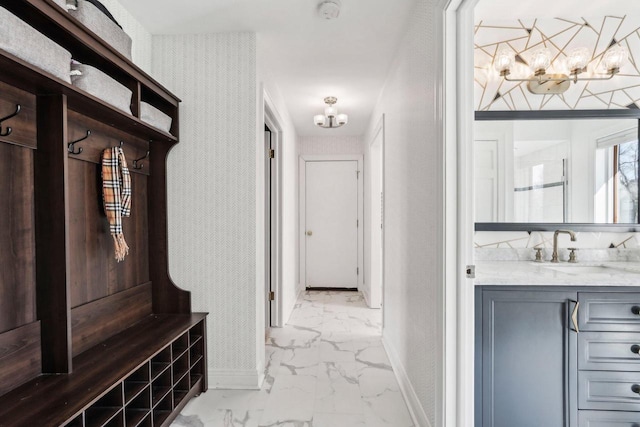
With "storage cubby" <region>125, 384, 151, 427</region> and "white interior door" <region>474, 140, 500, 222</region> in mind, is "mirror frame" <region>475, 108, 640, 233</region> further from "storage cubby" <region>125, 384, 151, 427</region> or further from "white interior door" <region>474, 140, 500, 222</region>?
"storage cubby" <region>125, 384, 151, 427</region>

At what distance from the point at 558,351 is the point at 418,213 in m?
0.91

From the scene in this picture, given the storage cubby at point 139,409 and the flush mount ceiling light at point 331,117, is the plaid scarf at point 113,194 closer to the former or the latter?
the storage cubby at point 139,409

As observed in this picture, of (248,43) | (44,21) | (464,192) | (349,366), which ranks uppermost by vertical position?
(248,43)

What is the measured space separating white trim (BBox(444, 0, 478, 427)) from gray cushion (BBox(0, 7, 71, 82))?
1.52 meters

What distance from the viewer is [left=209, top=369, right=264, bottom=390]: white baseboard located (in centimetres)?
225

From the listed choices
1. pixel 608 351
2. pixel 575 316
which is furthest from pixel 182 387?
pixel 608 351

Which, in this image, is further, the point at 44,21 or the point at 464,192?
the point at 464,192

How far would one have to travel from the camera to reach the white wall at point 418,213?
1580 mm

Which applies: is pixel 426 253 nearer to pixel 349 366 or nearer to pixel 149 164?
pixel 349 366

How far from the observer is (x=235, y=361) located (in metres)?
2.26

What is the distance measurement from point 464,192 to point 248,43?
1.66 meters

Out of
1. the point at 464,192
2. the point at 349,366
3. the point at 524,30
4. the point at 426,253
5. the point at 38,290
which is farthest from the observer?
the point at 349,366

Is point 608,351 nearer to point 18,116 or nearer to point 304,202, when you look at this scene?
point 18,116

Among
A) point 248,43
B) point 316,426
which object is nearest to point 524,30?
point 248,43
